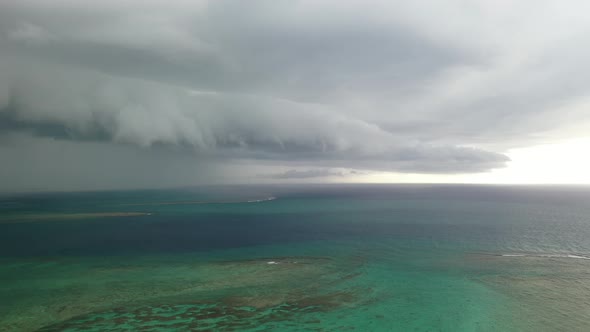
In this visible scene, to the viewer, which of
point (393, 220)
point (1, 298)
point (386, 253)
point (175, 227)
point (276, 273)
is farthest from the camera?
point (393, 220)

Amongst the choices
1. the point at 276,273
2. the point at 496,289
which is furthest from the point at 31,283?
the point at 496,289

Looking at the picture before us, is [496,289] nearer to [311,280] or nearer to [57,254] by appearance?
[311,280]

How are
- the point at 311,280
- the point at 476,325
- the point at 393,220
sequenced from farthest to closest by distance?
1. the point at 393,220
2. the point at 311,280
3. the point at 476,325

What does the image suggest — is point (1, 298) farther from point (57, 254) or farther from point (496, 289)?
point (496, 289)

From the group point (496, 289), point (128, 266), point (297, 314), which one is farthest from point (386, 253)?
point (128, 266)

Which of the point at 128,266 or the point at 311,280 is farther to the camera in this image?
the point at 128,266

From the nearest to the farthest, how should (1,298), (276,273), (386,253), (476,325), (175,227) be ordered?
(476,325) → (1,298) → (276,273) → (386,253) → (175,227)

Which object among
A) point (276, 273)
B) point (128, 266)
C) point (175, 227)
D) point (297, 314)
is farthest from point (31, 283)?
point (175, 227)

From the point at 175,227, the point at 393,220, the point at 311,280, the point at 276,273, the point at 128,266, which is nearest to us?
the point at 311,280

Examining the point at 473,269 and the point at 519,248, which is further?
the point at 519,248
